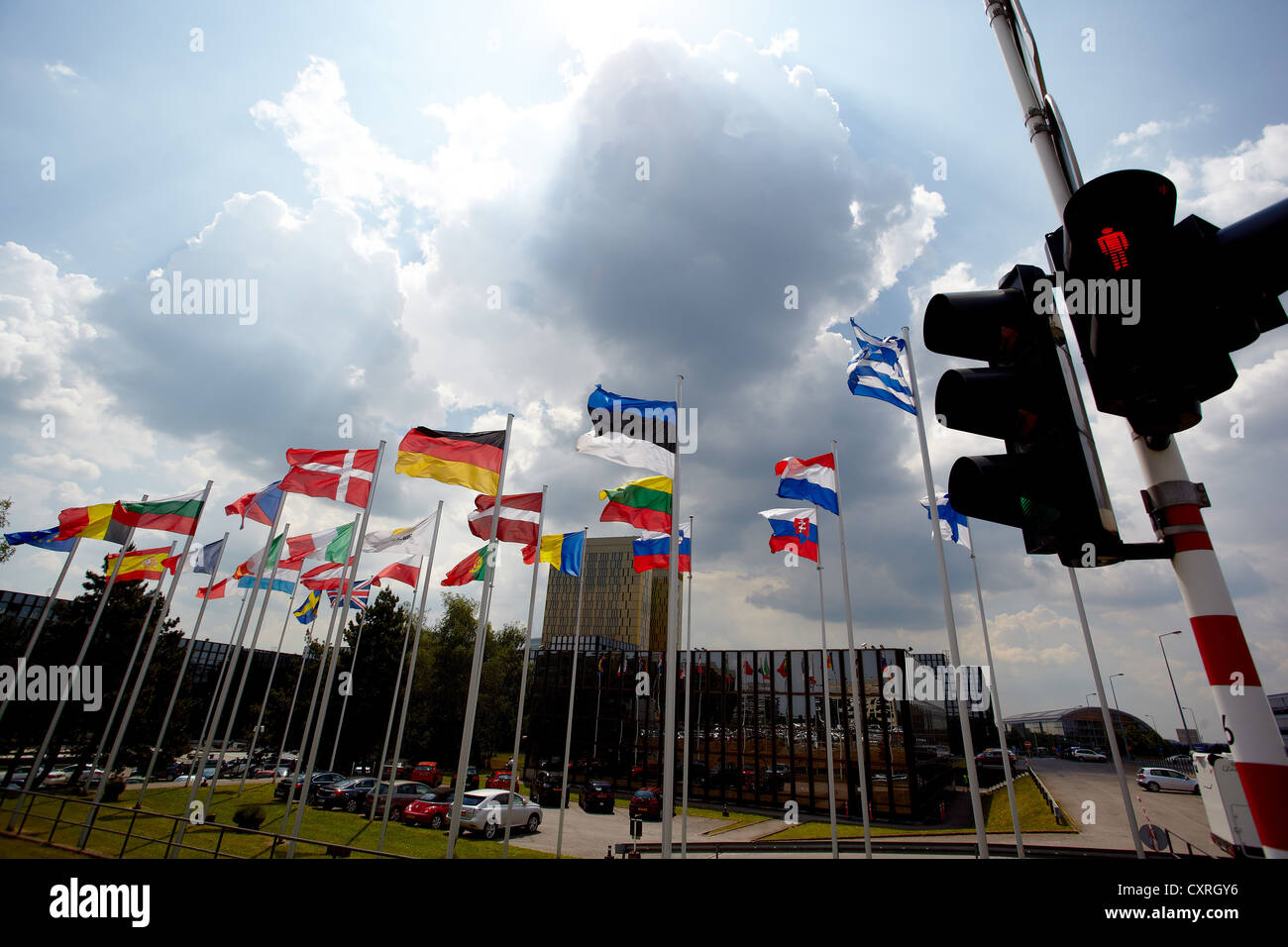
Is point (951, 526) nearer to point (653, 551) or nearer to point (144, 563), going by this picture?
point (653, 551)

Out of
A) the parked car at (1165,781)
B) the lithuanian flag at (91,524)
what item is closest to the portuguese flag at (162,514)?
the lithuanian flag at (91,524)

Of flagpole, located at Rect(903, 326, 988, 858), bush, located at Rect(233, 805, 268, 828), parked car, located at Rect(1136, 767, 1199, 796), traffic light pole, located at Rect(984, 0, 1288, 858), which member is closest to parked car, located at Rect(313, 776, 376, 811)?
bush, located at Rect(233, 805, 268, 828)

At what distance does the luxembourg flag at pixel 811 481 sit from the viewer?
17.0 meters

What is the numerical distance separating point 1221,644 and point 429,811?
29894 millimetres

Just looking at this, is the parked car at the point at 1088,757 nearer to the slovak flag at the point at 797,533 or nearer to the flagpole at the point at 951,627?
the slovak flag at the point at 797,533

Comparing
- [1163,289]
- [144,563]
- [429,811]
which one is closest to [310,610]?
[144,563]

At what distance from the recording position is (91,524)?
68.1 ft

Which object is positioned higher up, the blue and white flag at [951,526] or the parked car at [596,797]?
the blue and white flag at [951,526]

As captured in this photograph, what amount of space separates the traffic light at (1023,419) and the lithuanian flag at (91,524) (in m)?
27.2

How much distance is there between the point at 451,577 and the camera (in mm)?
19000

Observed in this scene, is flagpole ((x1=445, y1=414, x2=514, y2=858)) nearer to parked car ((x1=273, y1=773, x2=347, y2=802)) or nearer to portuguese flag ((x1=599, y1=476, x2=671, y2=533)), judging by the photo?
portuguese flag ((x1=599, y1=476, x2=671, y2=533))
